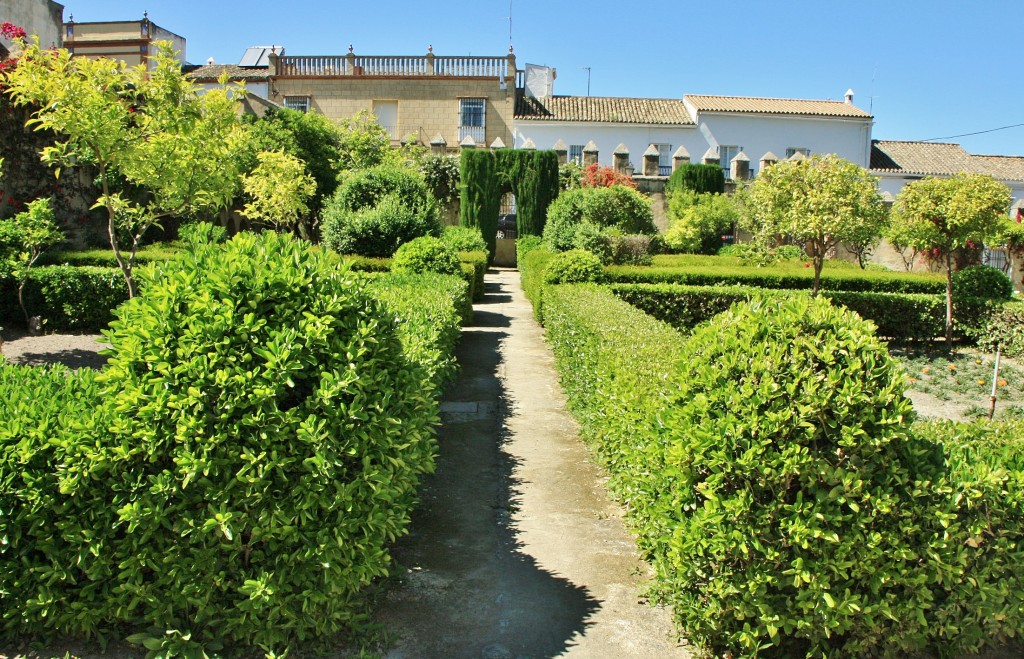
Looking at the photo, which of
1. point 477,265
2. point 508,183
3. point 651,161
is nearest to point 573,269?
point 477,265

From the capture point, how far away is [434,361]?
20.0 ft

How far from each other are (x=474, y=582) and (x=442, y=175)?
2689 cm

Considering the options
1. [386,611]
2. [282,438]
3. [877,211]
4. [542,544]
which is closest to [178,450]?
[282,438]

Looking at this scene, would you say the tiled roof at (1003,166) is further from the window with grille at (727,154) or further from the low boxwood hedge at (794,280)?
the low boxwood hedge at (794,280)

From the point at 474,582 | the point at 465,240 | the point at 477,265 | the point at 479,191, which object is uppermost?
the point at 479,191

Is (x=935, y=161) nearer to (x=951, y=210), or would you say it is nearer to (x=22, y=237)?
(x=951, y=210)

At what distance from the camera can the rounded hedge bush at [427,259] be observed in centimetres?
1312

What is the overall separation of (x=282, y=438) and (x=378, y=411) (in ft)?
1.38

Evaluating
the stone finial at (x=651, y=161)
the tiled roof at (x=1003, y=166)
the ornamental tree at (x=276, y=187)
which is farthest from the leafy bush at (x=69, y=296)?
the tiled roof at (x=1003, y=166)

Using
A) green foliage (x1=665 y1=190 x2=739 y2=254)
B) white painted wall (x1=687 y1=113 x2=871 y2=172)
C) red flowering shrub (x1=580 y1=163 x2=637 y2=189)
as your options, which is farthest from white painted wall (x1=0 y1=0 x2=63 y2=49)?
white painted wall (x1=687 y1=113 x2=871 y2=172)

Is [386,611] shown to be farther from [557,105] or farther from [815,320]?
[557,105]

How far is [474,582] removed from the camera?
4297 mm

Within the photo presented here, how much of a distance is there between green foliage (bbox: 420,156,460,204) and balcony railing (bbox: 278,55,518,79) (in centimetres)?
751

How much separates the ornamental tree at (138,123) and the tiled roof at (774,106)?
28965 millimetres
